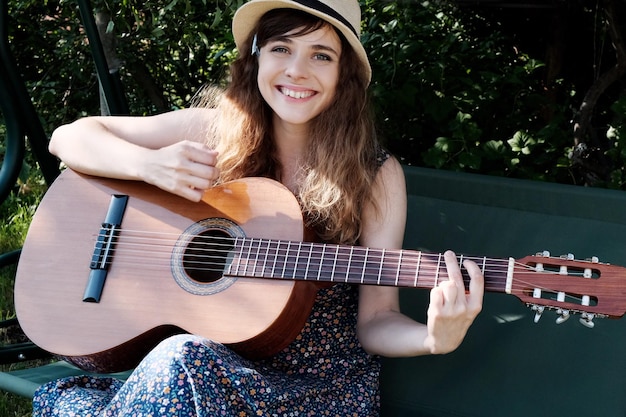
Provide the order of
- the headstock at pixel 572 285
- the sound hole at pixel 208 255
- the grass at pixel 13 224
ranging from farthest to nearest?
1. the grass at pixel 13 224
2. the sound hole at pixel 208 255
3. the headstock at pixel 572 285

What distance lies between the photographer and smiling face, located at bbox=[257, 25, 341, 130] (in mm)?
2277

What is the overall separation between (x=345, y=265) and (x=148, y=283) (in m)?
0.55

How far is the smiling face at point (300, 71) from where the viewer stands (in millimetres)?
2277

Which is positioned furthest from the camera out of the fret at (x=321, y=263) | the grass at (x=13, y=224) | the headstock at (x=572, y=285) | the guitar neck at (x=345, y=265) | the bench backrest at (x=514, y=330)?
the grass at (x=13, y=224)

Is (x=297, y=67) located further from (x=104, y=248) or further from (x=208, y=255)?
(x=104, y=248)

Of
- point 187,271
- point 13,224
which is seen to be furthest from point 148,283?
point 13,224

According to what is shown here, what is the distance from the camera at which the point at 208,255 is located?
227 centimetres

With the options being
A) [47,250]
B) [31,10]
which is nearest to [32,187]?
[31,10]

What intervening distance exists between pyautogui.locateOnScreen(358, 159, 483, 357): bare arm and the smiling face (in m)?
0.28

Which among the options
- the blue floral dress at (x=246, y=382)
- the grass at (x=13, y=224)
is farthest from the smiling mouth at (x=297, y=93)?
the grass at (x=13, y=224)

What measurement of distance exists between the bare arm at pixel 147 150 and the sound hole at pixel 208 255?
12 cm

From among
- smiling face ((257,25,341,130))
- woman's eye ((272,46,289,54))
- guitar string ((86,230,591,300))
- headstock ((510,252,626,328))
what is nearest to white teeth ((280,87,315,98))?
smiling face ((257,25,341,130))

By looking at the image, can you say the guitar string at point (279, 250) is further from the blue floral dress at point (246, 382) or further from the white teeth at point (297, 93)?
the white teeth at point (297, 93)

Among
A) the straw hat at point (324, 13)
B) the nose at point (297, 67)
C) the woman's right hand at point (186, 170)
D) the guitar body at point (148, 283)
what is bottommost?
the guitar body at point (148, 283)
